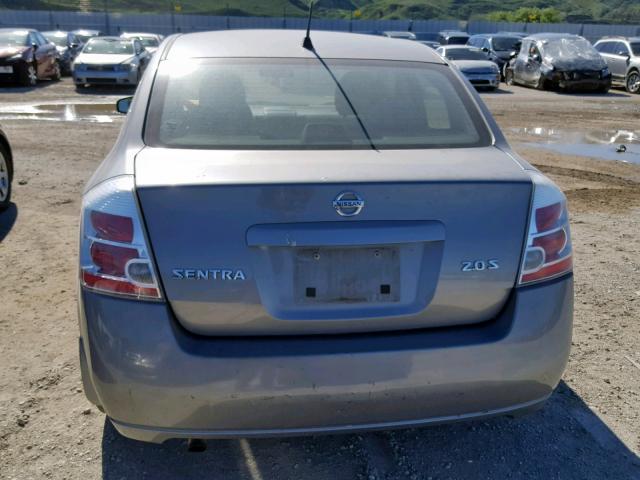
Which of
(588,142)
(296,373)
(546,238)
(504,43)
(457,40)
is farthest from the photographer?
(457,40)

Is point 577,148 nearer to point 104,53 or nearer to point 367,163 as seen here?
point 367,163

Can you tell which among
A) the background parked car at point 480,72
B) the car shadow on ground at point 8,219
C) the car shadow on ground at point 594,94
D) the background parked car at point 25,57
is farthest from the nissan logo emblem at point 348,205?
the car shadow on ground at point 594,94

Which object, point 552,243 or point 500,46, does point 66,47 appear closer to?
point 500,46

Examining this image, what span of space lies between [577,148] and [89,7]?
72849 mm

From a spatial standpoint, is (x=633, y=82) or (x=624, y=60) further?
(x=624, y=60)

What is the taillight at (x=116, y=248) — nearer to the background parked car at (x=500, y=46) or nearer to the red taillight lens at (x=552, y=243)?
the red taillight lens at (x=552, y=243)

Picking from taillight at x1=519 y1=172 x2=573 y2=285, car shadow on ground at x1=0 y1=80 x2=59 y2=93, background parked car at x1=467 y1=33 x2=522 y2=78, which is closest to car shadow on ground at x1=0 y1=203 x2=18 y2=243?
taillight at x1=519 y1=172 x2=573 y2=285

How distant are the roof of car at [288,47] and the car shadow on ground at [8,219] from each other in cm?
312

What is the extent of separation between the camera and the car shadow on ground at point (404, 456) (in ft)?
8.87

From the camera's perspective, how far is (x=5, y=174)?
6.30 m

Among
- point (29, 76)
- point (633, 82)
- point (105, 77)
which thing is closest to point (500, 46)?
point (633, 82)

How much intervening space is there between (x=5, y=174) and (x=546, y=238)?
5588 millimetres

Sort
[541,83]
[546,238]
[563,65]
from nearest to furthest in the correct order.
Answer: [546,238], [563,65], [541,83]

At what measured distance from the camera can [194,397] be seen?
223cm
